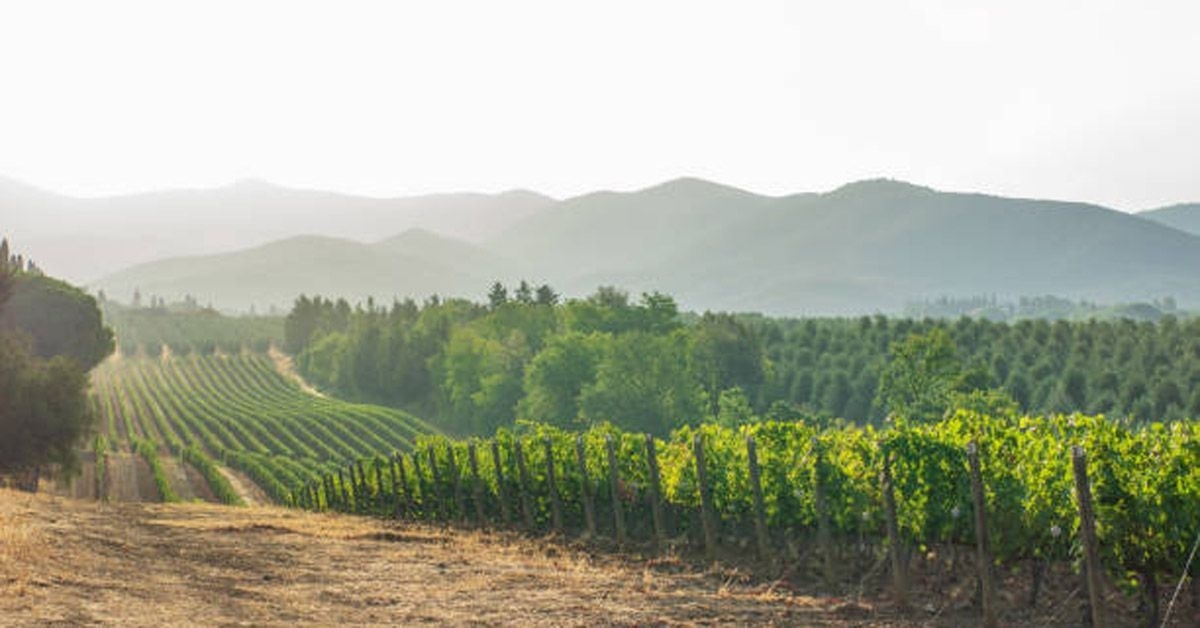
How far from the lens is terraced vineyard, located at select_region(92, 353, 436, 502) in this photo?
93.8m

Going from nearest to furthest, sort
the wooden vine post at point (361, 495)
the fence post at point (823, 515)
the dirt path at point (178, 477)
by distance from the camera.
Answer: the fence post at point (823, 515) → the wooden vine post at point (361, 495) → the dirt path at point (178, 477)

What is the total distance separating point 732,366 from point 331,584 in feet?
415

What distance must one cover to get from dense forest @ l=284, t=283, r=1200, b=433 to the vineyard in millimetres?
78077

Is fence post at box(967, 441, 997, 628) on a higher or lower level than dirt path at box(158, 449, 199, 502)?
higher

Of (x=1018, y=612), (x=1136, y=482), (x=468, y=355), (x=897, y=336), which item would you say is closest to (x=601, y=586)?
(x=1018, y=612)

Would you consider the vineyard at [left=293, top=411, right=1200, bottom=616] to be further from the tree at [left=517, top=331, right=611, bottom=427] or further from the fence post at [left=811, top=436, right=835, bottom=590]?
the tree at [left=517, top=331, right=611, bottom=427]

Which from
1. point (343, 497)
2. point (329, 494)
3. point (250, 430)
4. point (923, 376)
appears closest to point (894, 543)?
point (343, 497)

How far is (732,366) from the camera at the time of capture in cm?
14025

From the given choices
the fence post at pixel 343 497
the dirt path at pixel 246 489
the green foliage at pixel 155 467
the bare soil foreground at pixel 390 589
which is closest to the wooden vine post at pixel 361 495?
the fence post at pixel 343 497

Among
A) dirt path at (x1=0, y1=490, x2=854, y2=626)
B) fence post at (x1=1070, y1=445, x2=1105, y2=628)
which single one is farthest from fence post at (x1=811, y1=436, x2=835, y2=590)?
fence post at (x1=1070, y1=445, x2=1105, y2=628)

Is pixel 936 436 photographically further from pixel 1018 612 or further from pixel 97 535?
pixel 97 535

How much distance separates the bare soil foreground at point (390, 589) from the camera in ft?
43.4

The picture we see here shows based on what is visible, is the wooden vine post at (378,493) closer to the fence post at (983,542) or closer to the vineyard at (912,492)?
the vineyard at (912,492)

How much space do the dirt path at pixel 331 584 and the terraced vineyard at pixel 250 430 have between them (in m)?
61.1
